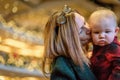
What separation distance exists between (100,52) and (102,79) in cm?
11

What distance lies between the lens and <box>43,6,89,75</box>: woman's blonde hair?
1361 millimetres

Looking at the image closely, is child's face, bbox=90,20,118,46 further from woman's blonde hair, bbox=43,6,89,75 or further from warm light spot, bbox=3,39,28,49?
warm light spot, bbox=3,39,28,49

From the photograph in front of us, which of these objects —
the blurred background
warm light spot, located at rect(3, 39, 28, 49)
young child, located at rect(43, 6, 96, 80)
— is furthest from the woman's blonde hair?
warm light spot, located at rect(3, 39, 28, 49)

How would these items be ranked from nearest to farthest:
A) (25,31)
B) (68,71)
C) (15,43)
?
1. (68,71)
2. (15,43)
3. (25,31)

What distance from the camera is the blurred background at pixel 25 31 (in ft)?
12.1

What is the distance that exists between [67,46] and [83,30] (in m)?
0.10

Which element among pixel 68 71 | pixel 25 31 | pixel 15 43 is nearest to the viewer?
pixel 68 71

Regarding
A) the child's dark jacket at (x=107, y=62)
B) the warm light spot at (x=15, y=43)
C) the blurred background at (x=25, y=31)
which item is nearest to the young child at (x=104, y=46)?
the child's dark jacket at (x=107, y=62)

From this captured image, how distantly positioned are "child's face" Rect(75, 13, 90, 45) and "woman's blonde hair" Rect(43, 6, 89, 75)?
0.02 meters

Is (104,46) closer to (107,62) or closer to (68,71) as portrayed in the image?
(107,62)

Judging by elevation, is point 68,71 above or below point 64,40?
below

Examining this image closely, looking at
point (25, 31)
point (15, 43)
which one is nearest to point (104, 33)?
point (15, 43)

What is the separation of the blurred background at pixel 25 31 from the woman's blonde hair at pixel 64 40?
2.14 meters

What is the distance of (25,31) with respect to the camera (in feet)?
13.3
